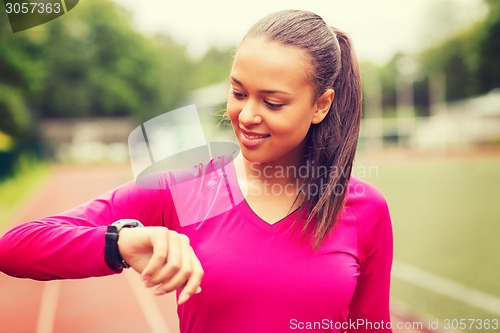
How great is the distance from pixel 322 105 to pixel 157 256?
27.3 inches

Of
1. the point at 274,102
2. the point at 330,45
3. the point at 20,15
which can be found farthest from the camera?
the point at 20,15

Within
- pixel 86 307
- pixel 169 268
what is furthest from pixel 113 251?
pixel 86 307

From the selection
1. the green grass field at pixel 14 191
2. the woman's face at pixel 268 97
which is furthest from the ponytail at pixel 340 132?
the green grass field at pixel 14 191

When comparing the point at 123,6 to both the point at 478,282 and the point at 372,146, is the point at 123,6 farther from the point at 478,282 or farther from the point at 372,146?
the point at 478,282

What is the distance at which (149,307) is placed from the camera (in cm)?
667

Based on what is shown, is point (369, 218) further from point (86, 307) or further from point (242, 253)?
point (86, 307)

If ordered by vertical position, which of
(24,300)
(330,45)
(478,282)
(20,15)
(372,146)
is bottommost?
(372,146)

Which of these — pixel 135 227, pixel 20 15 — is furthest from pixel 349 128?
pixel 20 15

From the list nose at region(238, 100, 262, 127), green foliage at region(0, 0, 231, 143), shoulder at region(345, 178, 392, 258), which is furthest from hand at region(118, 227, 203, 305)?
green foliage at region(0, 0, 231, 143)

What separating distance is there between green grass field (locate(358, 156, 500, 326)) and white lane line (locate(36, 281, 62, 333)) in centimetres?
365

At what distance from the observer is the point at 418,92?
147 feet

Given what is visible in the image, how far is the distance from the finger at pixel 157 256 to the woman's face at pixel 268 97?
1.41ft

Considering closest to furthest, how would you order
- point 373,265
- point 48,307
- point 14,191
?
Result: 1. point 373,265
2. point 48,307
3. point 14,191

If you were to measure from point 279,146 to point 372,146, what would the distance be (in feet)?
136
